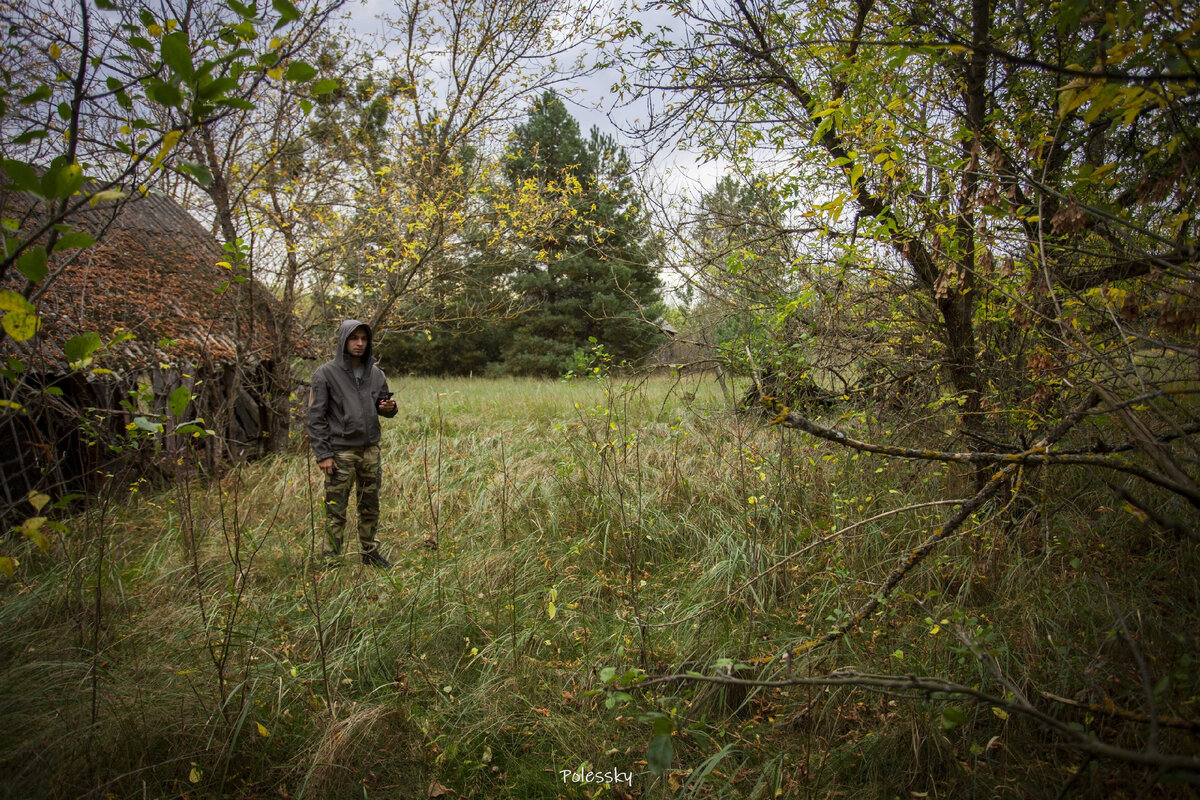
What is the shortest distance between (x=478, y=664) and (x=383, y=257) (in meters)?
5.18

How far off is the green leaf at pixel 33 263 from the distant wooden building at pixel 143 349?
2.98m

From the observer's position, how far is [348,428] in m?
4.35

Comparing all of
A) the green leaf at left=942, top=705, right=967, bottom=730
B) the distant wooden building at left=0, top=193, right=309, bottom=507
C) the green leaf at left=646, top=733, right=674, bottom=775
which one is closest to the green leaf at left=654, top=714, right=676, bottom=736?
the green leaf at left=646, top=733, right=674, bottom=775

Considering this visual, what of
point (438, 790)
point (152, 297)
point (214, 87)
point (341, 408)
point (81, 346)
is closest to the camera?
point (214, 87)

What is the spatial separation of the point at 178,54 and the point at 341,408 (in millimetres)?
3567

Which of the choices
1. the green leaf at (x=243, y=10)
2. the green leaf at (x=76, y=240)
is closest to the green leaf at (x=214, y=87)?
the green leaf at (x=243, y=10)

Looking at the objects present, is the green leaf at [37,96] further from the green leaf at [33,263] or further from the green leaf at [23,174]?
the green leaf at [33,263]

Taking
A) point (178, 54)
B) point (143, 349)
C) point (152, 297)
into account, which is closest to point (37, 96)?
point (178, 54)

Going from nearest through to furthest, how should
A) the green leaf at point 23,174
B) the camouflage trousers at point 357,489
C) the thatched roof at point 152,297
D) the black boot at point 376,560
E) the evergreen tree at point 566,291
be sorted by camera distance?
1. the green leaf at point 23,174
2. the black boot at point 376,560
3. the camouflage trousers at point 357,489
4. the thatched roof at point 152,297
5. the evergreen tree at point 566,291

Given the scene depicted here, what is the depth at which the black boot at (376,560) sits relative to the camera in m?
3.82

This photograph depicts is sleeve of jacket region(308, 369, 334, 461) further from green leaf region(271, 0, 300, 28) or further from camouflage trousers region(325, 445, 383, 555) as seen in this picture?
green leaf region(271, 0, 300, 28)

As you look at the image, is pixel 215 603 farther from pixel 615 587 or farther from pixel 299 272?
pixel 299 272

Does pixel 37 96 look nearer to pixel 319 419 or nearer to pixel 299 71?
pixel 299 71

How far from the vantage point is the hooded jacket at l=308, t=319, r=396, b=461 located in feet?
14.1
